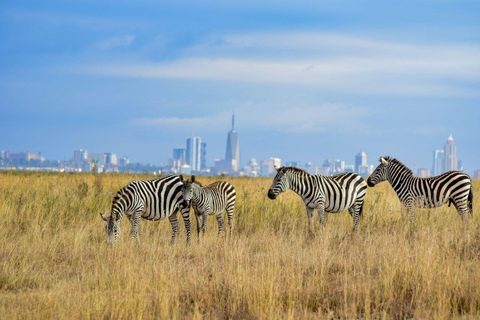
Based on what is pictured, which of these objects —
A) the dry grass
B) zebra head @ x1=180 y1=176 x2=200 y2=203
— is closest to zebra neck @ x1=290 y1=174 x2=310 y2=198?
the dry grass

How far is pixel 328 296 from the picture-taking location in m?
7.06

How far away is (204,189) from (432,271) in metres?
5.47

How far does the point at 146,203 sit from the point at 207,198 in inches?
55.7

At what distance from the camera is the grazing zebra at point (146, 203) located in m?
10.3

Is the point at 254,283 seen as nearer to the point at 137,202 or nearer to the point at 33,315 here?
the point at 33,315

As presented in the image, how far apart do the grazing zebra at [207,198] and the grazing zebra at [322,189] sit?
48.7 inches

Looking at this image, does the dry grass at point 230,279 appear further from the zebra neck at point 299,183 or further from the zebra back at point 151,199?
the zebra neck at point 299,183

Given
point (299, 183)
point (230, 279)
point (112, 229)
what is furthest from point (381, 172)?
point (230, 279)

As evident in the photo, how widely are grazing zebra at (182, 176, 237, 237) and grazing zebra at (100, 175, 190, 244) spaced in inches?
11.2

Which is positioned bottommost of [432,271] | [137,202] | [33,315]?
[33,315]

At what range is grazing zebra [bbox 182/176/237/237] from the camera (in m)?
10.9

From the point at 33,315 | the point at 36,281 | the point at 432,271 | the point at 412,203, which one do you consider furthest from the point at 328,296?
the point at 412,203

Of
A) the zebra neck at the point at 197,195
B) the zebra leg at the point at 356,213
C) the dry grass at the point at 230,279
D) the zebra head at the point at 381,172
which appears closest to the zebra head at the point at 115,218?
the dry grass at the point at 230,279

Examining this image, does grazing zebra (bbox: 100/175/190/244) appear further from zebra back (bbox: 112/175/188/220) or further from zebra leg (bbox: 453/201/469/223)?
zebra leg (bbox: 453/201/469/223)
